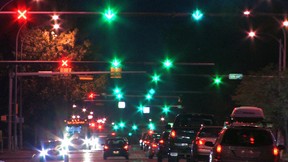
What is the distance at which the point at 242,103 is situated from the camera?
51188 millimetres

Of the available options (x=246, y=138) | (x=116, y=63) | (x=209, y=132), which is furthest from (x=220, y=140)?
(x=116, y=63)

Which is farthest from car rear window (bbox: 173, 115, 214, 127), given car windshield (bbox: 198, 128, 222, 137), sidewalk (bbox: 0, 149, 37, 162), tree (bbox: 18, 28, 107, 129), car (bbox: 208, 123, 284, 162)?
tree (bbox: 18, 28, 107, 129)

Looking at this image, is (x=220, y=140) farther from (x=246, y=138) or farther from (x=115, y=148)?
(x=115, y=148)

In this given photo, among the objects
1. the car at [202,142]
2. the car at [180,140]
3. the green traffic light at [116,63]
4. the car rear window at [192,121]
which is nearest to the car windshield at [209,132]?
the car at [202,142]

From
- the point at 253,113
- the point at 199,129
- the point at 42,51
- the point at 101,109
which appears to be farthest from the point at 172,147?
the point at 101,109

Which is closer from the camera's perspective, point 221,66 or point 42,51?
point 42,51

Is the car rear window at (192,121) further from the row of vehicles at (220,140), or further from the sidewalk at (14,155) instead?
the sidewalk at (14,155)

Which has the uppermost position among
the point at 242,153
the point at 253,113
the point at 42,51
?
the point at 42,51

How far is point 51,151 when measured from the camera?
122ft

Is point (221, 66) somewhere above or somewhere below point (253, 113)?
above

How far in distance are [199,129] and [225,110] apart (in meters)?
45.3

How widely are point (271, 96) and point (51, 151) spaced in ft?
49.2

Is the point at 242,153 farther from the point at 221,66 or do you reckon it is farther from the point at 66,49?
the point at 221,66

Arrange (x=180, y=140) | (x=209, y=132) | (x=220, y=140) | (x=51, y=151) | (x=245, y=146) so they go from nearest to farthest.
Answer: (x=245, y=146) → (x=220, y=140) → (x=209, y=132) → (x=180, y=140) → (x=51, y=151)
